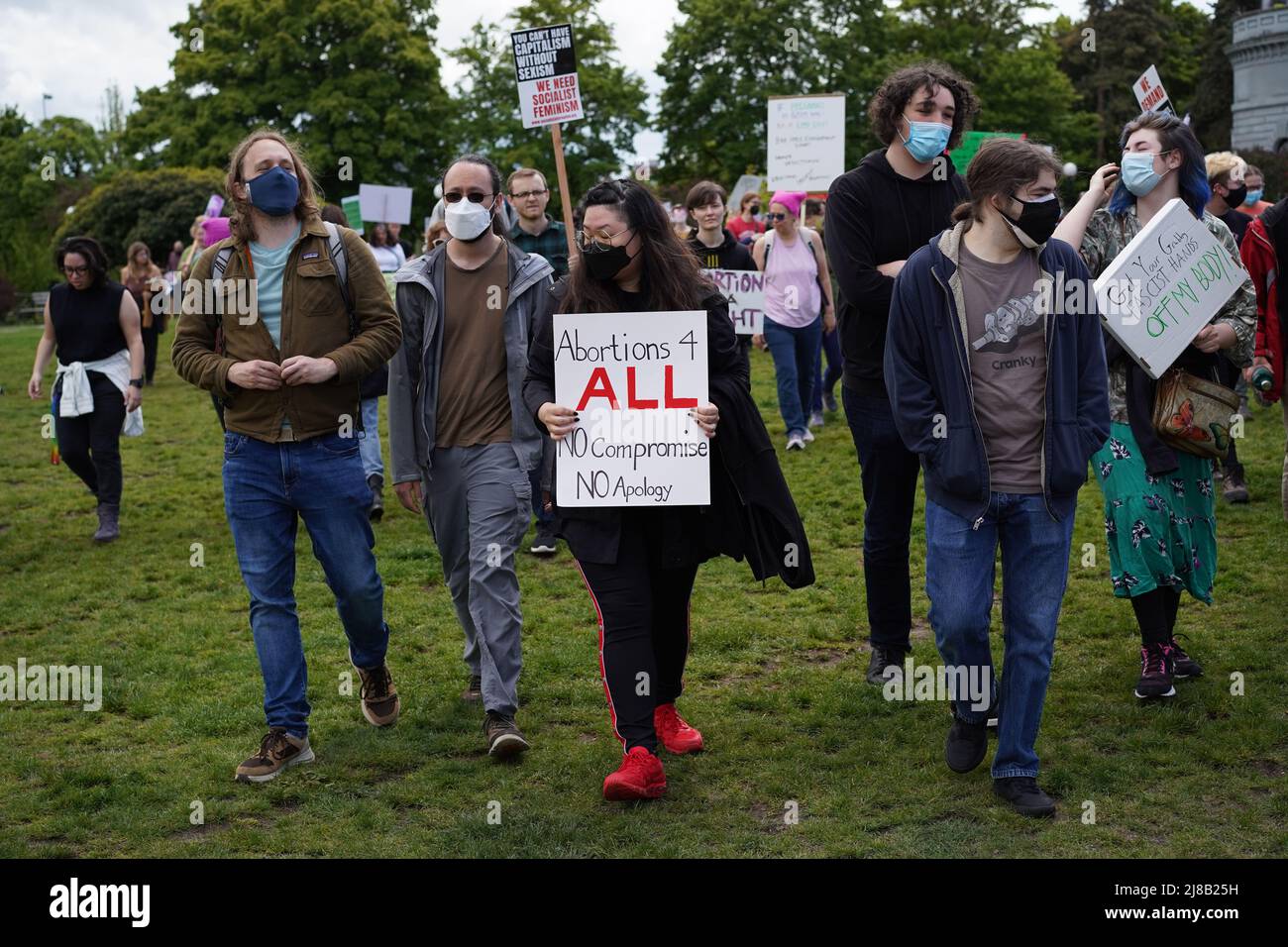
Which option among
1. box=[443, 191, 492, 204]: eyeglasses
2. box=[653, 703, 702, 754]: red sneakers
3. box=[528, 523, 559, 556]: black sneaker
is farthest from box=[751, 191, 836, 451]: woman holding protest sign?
box=[653, 703, 702, 754]: red sneakers

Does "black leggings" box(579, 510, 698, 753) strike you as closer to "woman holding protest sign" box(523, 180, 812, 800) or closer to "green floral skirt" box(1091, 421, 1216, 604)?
"woman holding protest sign" box(523, 180, 812, 800)

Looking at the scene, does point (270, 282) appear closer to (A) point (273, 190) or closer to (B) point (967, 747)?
(A) point (273, 190)

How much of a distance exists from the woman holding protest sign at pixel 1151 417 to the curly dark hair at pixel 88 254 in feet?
23.6

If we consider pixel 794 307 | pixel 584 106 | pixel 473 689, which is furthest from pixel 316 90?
pixel 473 689

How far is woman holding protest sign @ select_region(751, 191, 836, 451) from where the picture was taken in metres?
12.9

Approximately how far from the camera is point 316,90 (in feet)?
179

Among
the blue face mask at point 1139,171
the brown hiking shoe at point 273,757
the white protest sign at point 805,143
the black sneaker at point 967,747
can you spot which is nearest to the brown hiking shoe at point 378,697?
the brown hiking shoe at point 273,757

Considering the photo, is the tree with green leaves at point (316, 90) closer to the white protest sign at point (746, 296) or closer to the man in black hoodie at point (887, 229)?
the white protest sign at point (746, 296)

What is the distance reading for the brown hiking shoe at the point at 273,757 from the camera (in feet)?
18.5

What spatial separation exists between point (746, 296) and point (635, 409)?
749cm

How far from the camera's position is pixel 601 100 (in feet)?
183

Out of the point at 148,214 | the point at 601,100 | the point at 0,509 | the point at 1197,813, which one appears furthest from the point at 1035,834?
the point at 601,100

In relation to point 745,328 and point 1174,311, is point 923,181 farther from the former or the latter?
point 745,328

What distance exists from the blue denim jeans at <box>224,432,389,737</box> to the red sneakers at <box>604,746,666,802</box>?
137cm
